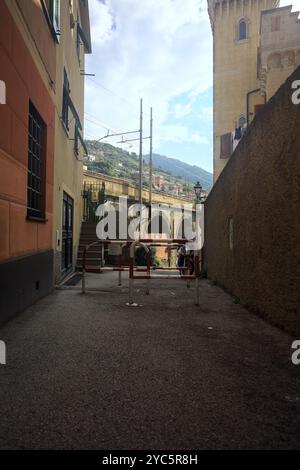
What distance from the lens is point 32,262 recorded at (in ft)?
19.8

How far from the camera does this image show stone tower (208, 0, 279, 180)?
981 inches

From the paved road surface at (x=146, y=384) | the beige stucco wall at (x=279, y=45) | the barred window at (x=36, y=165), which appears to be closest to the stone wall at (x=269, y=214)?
the paved road surface at (x=146, y=384)

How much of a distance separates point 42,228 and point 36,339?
3.26m

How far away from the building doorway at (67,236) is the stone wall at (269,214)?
5440mm

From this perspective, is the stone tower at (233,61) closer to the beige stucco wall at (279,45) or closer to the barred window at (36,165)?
the beige stucco wall at (279,45)

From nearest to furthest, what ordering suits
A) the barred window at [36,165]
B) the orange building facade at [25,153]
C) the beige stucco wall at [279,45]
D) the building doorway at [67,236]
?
the orange building facade at [25,153] < the barred window at [36,165] < the building doorway at [67,236] < the beige stucco wall at [279,45]

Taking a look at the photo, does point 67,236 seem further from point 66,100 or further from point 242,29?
point 242,29

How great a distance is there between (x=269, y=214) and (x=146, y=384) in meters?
3.29

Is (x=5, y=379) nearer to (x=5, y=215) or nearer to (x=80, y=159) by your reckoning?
(x=5, y=215)

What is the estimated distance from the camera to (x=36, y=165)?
695cm

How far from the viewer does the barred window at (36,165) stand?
253 inches

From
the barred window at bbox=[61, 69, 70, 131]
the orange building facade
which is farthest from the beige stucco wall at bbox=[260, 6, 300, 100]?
the orange building facade

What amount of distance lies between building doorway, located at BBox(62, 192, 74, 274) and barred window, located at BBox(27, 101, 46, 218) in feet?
12.0
